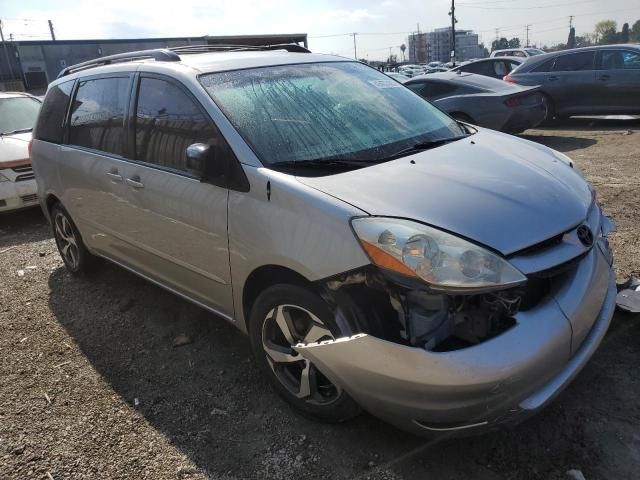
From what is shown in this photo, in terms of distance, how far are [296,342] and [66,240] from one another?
10.1 feet

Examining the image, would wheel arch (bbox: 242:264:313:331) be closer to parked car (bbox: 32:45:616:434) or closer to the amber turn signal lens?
parked car (bbox: 32:45:616:434)

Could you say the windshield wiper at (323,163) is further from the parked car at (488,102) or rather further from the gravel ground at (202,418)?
the parked car at (488,102)

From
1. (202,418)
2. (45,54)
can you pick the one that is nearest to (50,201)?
(202,418)

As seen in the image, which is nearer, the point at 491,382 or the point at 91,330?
the point at 491,382

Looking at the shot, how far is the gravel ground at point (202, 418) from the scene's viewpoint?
91.2 inches

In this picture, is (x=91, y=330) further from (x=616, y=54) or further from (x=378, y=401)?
(x=616, y=54)

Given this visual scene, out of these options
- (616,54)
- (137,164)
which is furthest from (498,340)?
(616,54)

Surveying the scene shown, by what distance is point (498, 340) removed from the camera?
1981mm

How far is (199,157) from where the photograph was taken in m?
2.62

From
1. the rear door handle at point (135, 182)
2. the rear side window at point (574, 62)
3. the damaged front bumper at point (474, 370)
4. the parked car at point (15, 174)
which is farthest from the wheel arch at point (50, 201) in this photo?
the rear side window at point (574, 62)

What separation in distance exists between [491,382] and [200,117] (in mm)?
1968

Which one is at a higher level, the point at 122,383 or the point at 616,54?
the point at 616,54

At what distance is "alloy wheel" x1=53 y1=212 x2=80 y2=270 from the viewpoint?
4.54 m

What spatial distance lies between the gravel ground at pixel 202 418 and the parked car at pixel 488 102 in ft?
15.4
